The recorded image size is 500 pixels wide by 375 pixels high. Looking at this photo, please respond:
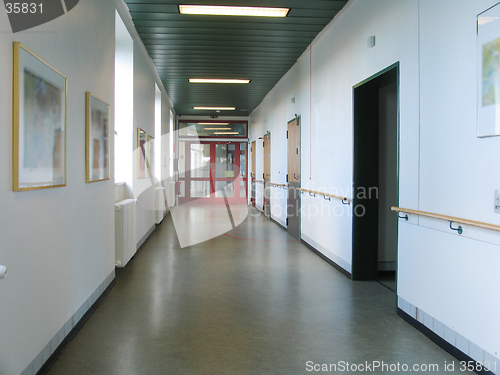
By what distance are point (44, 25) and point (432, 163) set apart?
292 centimetres

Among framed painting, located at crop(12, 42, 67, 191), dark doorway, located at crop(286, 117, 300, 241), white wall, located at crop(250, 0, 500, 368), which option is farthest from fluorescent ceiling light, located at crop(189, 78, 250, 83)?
framed painting, located at crop(12, 42, 67, 191)

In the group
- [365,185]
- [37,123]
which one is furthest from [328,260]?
[37,123]

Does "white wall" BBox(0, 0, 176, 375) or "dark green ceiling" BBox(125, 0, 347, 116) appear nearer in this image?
"white wall" BBox(0, 0, 176, 375)

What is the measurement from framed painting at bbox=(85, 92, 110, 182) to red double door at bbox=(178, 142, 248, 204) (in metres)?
11.1

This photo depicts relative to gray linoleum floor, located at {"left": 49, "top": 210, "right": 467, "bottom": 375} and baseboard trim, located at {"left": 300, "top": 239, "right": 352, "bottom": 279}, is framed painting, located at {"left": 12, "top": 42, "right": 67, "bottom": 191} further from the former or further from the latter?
baseboard trim, located at {"left": 300, "top": 239, "right": 352, "bottom": 279}

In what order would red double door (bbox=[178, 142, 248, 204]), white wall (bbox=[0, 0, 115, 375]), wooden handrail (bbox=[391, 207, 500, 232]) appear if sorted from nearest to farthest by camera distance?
white wall (bbox=[0, 0, 115, 375]) < wooden handrail (bbox=[391, 207, 500, 232]) < red double door (bbox=[178, 142, 248, 204])

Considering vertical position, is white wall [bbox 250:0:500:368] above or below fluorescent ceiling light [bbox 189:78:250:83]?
below

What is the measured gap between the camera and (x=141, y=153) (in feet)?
21.0

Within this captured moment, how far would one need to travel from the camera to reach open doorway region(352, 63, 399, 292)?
4676 mm

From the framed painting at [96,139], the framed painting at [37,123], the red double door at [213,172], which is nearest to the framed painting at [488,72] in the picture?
the framed painting at [37,123]

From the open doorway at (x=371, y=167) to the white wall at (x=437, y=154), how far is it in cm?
14

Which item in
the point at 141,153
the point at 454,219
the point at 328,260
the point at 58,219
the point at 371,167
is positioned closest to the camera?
the point at 454,219

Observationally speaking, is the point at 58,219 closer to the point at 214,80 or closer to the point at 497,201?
the point at 497,201

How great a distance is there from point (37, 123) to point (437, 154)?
2.78 metres
